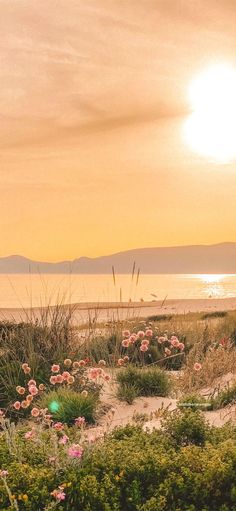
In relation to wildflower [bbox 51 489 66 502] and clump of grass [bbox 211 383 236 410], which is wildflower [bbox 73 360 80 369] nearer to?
clump of grass [bbox 211 383 236 410]

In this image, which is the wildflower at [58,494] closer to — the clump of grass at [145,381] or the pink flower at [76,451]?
the pink flower at [76,451]

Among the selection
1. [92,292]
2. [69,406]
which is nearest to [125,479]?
[69,406]

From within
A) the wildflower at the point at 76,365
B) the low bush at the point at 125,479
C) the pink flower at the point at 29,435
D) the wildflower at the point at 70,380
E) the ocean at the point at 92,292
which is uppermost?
the ocean at the point at 92,292

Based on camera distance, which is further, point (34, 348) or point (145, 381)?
point (34, 348)

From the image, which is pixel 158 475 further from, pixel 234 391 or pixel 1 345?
pixel 1 345

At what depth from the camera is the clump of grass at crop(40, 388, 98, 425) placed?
25.2 ft

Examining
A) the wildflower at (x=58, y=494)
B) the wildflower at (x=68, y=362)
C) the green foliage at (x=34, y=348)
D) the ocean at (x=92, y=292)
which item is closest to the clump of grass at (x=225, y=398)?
the wildflower at (x=68, y=362)

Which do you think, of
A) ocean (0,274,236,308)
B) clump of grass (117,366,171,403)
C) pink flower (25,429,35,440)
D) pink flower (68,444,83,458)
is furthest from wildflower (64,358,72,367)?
pink flower (68,444,83,458)

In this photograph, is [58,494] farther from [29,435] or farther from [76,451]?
[29,435]

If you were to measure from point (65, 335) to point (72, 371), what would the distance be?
1.11m

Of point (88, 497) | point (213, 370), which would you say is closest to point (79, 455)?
point (88, 497)

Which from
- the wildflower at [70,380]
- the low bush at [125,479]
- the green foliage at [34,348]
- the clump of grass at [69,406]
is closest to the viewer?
the low bush at [125,479]

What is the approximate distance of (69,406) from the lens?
7738 millimetres

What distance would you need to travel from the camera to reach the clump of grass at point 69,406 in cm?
768
